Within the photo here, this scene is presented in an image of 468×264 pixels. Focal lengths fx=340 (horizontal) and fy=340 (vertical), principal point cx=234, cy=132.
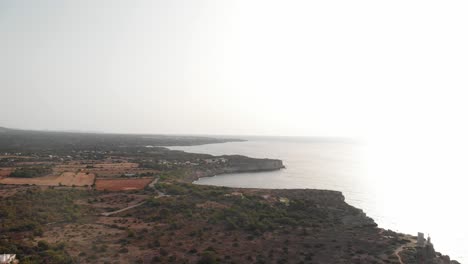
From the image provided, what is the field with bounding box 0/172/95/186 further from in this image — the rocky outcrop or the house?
the rocky outcrop

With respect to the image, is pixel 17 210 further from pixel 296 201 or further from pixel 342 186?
pixel 342 186

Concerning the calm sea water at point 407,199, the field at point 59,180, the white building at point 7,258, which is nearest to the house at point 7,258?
the white building at point 7,258

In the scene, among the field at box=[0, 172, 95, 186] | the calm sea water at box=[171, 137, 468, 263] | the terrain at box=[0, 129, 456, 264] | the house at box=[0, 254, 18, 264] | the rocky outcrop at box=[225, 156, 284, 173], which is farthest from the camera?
the rocky outcrop at box=[225, 156, 284, 173]

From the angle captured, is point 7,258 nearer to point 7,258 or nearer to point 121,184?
point 7,258

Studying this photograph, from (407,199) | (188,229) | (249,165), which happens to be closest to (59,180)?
(188,229)

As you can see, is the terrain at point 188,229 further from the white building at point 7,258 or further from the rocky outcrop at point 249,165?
the rocky outcrop at point 249,165

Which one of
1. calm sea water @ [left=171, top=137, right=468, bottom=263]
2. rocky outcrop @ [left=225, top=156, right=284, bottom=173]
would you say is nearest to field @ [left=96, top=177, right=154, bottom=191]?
calm sea water @ [left=171, top=137, right=468, bottom=263]
